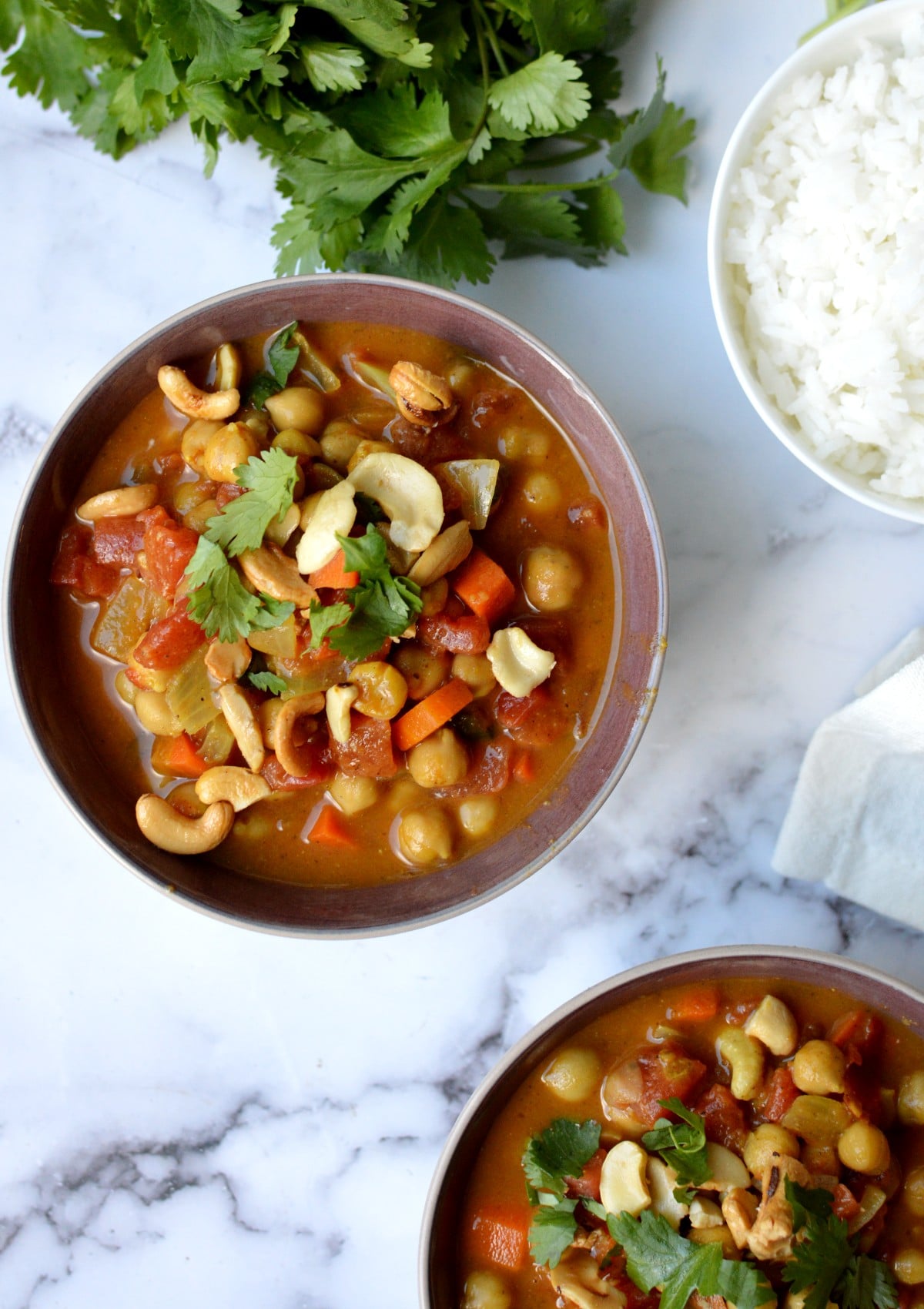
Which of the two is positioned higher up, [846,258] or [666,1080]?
[846,258]

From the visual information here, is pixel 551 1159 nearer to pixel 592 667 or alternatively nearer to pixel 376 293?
pixel 592 667

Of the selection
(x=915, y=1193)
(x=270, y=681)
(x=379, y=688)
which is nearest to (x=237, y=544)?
(x=270, y=681)

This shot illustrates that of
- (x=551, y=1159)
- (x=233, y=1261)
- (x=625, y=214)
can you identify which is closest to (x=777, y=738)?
(x=551, y=1159)

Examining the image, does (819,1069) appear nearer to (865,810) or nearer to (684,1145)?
(684,1145)

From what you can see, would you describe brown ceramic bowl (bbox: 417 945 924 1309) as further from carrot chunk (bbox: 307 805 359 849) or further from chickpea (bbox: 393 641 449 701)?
chickpea (bbox: 393 641 449 701)

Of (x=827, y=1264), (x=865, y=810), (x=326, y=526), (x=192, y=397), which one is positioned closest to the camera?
(x=827, y=1264)

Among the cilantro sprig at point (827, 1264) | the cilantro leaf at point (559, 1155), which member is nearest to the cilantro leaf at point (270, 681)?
the cilantro leaf at point (559, 1155)

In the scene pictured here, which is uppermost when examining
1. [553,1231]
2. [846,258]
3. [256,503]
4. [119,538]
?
[846,258]
